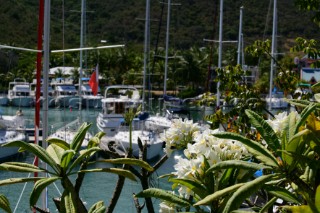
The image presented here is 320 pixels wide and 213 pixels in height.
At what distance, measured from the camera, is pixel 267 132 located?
8.61 ft

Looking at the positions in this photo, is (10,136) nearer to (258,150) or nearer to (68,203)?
(68,203)

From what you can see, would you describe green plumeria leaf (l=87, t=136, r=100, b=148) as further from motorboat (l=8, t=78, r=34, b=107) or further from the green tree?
motorboat (l=8, t=78, r=34, b=107)

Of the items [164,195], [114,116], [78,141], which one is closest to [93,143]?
[78,141]

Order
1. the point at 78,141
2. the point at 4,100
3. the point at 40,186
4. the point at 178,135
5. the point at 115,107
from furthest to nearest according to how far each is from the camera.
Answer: the point at 4,100
the point at 115,107
the point at 178,135
the point at 78,141
the point at 40,186

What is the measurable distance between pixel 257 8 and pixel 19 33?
3264 cm

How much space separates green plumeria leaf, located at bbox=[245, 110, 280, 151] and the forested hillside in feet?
197

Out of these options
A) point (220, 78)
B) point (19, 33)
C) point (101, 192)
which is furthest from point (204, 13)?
point (220, 78)

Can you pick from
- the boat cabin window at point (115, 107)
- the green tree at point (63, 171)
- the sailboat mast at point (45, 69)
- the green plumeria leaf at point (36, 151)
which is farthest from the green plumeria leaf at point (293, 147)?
the boat cabin window at point (115, 107)

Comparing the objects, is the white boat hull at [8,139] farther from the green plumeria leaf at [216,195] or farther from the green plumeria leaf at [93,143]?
the green plumeria leaf at [216,195]

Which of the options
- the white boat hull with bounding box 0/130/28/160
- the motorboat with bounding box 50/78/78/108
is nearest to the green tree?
the white boat hull with bounding box 0/130/28/160

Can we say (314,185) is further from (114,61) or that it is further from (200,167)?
(114,61)

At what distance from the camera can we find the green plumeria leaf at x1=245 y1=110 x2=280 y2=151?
8.39ft

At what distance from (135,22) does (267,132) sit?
104604mm

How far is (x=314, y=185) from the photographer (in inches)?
99.5
